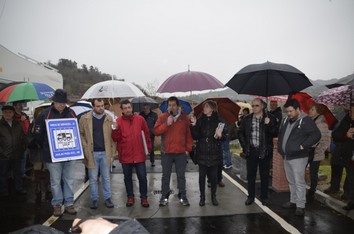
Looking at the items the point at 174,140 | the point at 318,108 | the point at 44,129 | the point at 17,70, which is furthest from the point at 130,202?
the point at 17,70

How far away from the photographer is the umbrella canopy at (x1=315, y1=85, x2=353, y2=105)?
5.80m

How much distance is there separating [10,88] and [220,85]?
15.8ft

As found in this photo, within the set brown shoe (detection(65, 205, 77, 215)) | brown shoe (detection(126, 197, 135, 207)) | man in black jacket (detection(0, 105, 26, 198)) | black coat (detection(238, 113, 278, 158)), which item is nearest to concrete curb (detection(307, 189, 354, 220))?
black coat (detection(238, 113, 278, 158))

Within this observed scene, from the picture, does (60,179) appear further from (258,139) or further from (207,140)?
(258,139)

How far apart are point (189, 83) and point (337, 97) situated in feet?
10.9

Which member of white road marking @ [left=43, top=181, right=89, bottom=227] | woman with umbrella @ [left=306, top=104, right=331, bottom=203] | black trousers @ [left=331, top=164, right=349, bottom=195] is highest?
woman with umbrella @ [left=306, top=104, right=331, bottom=203]

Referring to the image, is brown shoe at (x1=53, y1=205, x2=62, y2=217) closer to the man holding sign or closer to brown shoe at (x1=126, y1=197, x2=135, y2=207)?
the man holding sign

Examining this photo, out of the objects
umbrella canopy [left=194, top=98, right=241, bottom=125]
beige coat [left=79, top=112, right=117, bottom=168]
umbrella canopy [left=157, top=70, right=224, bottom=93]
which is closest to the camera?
beige coat [left=79, top=112, right=117, bottom=168]

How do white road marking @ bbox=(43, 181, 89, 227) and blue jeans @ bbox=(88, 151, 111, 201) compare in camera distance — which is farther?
blue jeans @ bbox=(88, 151, 111, 201)

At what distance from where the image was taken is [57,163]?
16.3ft

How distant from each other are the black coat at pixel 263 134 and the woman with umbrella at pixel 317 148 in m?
0.97

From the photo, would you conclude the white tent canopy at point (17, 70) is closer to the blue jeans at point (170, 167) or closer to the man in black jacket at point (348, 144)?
the blue jeans at point (170, 167)

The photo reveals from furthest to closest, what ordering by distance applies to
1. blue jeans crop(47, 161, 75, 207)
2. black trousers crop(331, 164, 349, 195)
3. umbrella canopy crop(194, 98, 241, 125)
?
umbrella canopy crop(194, 98, 241, 125), black trousers crop(331, 164, 349, 195), blue jeans crop(47, 161, 75, 207)

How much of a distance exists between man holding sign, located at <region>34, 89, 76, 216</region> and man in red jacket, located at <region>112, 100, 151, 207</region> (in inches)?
36.7
